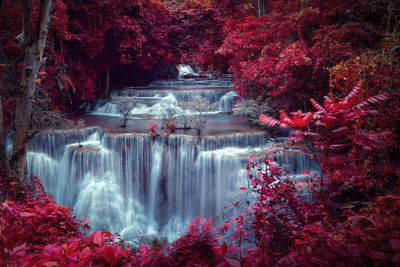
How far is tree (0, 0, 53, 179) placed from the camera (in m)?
3.69

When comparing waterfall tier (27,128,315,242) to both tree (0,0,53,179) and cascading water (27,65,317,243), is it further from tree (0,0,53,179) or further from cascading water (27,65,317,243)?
tree (0,0,53,179)

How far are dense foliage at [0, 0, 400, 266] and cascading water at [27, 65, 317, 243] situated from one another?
3.17ft

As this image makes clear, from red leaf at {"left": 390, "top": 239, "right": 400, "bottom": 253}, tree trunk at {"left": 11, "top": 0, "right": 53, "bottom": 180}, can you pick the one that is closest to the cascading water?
tree trunk at {"left": 11, "top": 0, "right": 53, "bottom": 180}

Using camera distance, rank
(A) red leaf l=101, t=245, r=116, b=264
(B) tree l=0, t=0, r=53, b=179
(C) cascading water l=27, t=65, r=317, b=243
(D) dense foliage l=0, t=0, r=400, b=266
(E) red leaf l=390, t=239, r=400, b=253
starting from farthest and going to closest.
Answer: (C) cascading water l=27, t=65, r=317, b=243 < (B) tree l=0, t=0, r=53, b=179 < (D) dense foliage l=0, t=0, r=400, b=266 < (A) red leaf l=101, t=245, r=116, b=264 < (E) red leaf l=390, t=239, r=400, b=253

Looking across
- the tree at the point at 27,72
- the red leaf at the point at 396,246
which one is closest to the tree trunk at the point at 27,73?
the tree at the point at 27,72

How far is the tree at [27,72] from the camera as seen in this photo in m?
3.69

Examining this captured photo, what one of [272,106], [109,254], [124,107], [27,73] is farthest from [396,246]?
[124,107]

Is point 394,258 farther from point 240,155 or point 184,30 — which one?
point 184,30

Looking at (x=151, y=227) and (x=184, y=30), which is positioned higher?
(x=184, y=30)

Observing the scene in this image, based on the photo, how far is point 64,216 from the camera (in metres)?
3.21

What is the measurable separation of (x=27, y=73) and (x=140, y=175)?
4.51 meters

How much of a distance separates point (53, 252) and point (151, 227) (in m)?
5.15

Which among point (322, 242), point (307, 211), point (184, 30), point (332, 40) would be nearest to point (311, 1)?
point (332, 40)

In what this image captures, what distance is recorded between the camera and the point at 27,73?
3768mm
